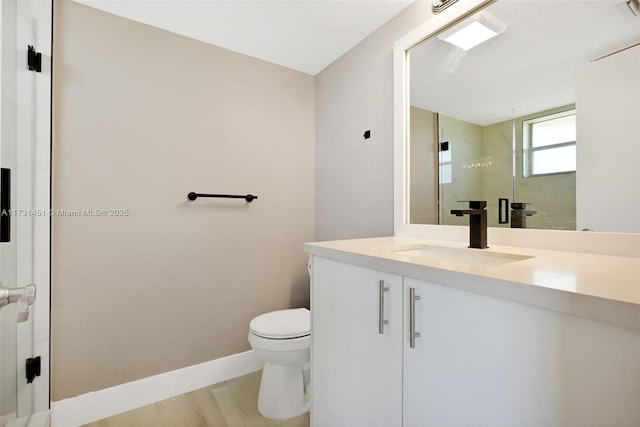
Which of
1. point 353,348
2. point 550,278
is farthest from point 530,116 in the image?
point 353,348

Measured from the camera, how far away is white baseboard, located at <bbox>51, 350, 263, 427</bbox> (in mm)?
1507

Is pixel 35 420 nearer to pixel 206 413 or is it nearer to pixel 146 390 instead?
pixel 146 390

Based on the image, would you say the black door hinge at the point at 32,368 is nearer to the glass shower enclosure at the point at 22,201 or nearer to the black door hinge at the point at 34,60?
the glass shower enclosure at the point at 22,201

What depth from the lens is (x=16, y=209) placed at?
1110 mm

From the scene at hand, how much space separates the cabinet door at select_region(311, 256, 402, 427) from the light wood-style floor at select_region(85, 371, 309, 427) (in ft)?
1.62

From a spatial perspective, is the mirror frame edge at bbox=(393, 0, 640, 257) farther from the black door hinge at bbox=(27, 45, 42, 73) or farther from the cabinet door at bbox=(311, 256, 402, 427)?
the black door hinge at bbox=(27, 45, 42, 73)

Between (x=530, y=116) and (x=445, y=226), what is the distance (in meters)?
0.56

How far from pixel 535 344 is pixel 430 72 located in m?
1.36

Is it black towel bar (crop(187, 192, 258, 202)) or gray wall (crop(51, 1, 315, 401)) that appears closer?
gray wall (crop(51, 1, 315, 401))

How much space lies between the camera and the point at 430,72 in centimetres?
151

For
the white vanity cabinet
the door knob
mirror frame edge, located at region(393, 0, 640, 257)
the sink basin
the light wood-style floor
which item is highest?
mirror frame edge, located at region(393, 0, 640, 257)

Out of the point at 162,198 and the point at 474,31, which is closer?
the point at 474,31

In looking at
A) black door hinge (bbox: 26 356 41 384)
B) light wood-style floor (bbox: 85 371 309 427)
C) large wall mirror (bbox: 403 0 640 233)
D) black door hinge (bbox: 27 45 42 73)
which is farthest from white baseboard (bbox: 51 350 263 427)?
black door hinge (bbox: 27 45 42 73)

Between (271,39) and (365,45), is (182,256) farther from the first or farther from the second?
(365,45)
